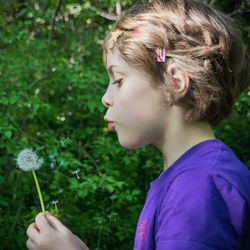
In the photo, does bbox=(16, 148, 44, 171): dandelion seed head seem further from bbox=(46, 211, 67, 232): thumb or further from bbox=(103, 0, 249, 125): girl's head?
bbox=(103, 0, 249, 125): girl's head

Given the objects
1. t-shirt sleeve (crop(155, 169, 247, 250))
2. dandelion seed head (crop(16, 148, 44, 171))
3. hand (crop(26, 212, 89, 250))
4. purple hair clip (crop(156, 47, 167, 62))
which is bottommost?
hand (crop(26, 212, 89, 250))

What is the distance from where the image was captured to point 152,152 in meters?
3.16

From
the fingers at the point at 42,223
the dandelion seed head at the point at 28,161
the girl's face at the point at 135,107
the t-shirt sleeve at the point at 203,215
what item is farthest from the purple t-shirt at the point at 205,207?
the dandelion seed head at the point at 28,161

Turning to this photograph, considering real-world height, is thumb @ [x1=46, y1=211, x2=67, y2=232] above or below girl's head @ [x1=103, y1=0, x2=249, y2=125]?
below

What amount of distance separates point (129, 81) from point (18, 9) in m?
3.75

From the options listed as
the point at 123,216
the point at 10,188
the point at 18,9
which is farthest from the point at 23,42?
the point at 123,216

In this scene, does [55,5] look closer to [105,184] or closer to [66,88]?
[66,88]

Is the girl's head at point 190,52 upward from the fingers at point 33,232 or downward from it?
upward

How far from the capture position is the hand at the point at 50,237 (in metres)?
1.12

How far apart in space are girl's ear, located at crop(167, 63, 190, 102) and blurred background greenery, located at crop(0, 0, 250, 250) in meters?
1.34

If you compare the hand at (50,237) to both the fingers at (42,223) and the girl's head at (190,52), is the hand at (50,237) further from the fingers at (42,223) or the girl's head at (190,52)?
the girl's head at (190,52)

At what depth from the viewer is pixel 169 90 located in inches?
46.0

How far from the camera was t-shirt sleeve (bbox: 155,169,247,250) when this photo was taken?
88 centimetres

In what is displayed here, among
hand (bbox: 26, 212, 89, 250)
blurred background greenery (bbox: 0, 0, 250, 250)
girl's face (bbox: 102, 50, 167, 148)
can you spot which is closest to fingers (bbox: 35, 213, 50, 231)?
hand (bbox: 26, 212, 89, 250)
